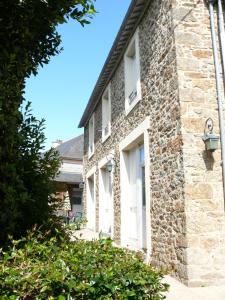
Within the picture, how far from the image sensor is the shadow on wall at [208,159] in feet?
17.7

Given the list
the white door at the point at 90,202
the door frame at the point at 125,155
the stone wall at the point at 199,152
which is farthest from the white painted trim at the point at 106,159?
the stone wall at the point at 199,152

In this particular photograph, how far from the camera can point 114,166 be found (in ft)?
33.6

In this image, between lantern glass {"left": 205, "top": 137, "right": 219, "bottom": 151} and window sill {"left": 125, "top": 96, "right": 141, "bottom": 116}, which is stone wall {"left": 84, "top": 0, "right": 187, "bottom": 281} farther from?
lantern glass {"left": 205, "top": 137, "right": 219, "bottom": 151}

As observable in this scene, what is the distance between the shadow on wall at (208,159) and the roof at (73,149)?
21055mm

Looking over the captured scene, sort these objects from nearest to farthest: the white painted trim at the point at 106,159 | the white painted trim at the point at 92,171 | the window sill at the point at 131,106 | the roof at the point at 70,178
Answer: the window sill at the point at 131,106 < the white painted trim at the point at 106,159 < the white painted trim at the point at 92,171 < the roof at the point at 70,178

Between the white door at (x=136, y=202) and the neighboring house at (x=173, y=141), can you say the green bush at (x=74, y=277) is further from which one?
the white door at (x=136, y=202)

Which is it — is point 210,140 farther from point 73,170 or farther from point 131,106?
point 73,170

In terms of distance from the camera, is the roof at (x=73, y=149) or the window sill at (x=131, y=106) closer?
the window sill at (x=131, y=106)

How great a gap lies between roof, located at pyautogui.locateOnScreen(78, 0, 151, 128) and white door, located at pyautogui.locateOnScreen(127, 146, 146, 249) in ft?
9.89

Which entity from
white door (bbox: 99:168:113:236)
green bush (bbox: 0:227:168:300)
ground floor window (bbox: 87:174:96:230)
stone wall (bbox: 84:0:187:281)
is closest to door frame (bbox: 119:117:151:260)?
stone wall (bbox: 84:0:187:281)

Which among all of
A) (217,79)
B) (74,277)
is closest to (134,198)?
(217,79)

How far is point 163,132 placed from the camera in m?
6.27

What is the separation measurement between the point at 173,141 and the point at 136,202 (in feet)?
10.6

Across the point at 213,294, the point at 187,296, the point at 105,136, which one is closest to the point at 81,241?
the point at 187,296
